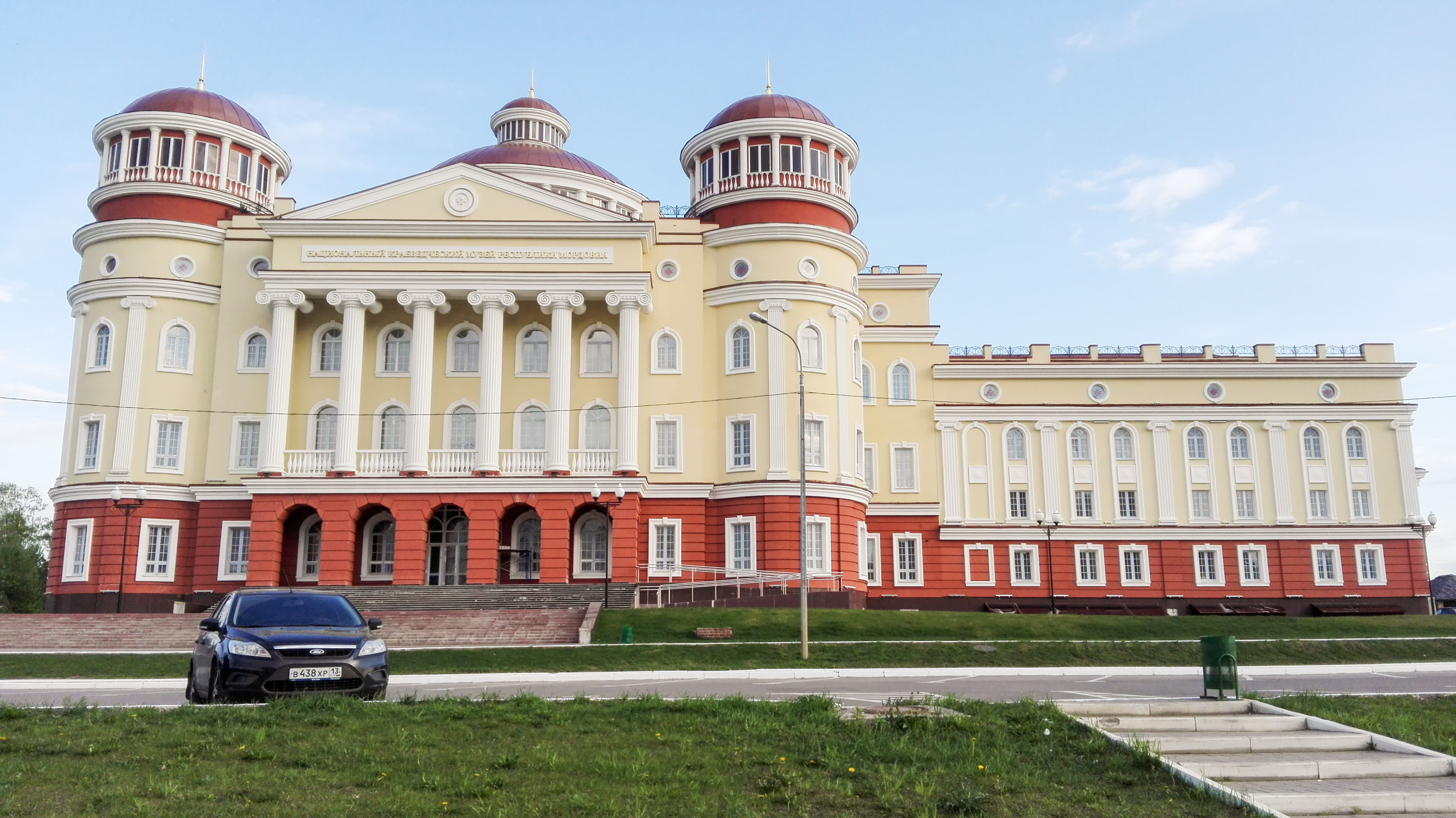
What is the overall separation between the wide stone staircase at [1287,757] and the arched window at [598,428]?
3540 cm

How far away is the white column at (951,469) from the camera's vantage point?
2234 inches

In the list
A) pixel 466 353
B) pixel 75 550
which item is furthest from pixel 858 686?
pixel 75 550

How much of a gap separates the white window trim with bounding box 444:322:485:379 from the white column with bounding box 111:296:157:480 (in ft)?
38.8

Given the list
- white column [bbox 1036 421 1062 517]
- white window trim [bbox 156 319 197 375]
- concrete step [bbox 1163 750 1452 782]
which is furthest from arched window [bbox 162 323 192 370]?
concrete step [bbox 1163 750 1452 782]

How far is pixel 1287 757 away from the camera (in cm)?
1146

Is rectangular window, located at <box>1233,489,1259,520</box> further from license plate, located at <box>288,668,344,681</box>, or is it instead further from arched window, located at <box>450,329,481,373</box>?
license plate, located at <box>288,668,344,681</box>

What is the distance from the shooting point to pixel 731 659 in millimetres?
29906

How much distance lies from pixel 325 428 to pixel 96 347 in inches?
391

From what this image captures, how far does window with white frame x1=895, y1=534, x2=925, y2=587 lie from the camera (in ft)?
180

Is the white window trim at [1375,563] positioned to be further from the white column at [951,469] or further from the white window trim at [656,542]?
the white window trim at [656,542]

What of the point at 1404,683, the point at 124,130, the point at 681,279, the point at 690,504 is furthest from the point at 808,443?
the point at 124,130

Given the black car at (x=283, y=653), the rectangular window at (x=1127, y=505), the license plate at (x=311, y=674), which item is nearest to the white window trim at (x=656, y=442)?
the rectangular window at (x=1127, y=505)

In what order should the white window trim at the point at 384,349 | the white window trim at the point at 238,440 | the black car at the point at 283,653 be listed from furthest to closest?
the white window trim at the point at 384,349 → the white window trim at the point at 238,440 → the black car at the point at 283,653

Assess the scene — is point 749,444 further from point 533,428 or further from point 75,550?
point 75,550
